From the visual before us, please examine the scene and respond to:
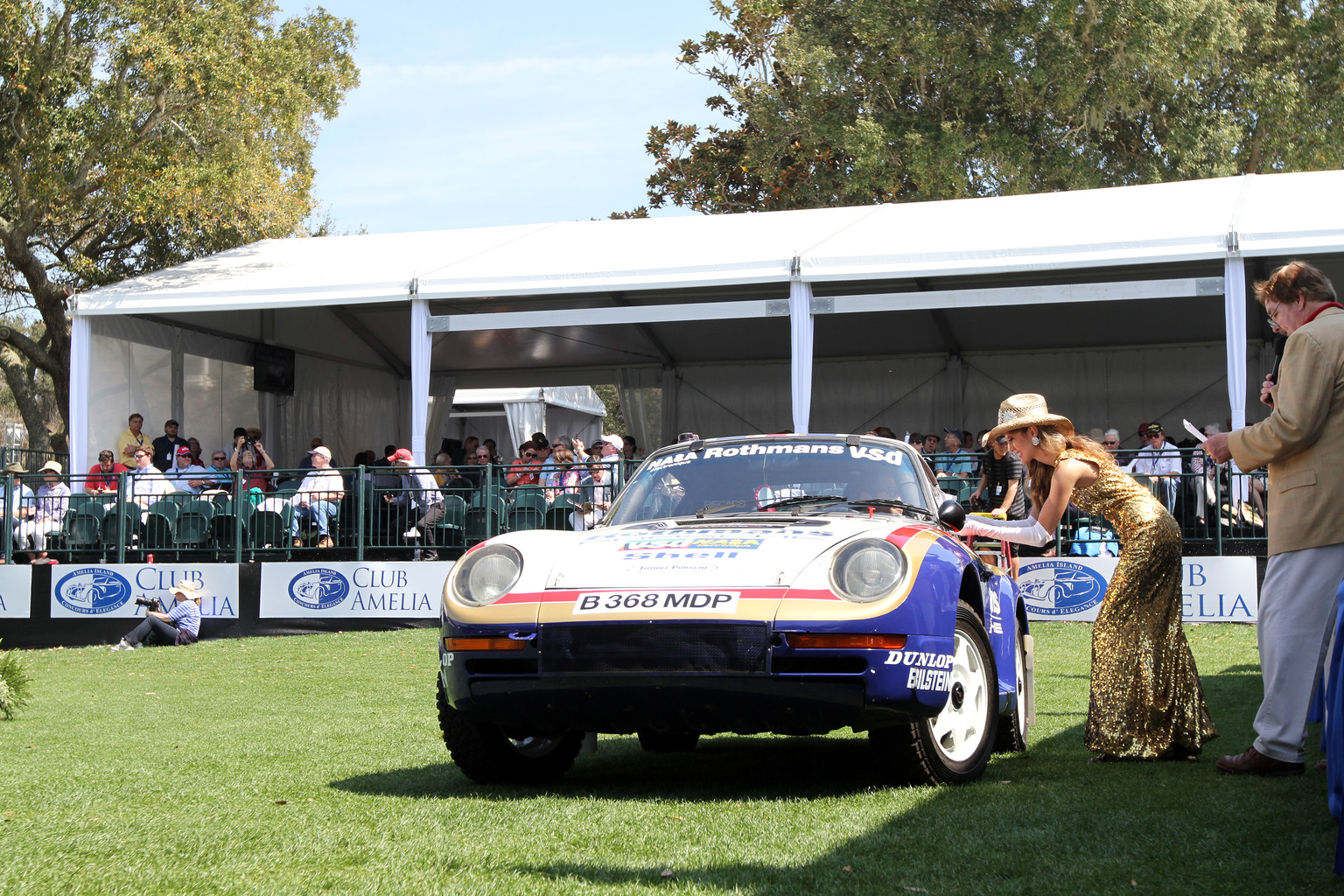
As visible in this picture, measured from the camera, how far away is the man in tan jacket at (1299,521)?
4.78m

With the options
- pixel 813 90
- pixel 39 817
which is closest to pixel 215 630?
pixel 39 817

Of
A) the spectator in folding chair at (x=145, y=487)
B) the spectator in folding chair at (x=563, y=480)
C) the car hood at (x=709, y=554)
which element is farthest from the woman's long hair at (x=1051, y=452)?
the spectator in folding chair at (x=145, y=487)

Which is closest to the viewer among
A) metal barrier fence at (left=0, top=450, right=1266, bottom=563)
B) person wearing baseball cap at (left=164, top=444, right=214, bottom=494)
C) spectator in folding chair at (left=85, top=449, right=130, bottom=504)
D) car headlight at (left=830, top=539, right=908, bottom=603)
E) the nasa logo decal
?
car headlight at (left=830, top=539, right=908, bottom=603)

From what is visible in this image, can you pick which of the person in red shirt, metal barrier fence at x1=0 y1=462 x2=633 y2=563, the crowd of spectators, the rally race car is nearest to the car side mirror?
the rally race car

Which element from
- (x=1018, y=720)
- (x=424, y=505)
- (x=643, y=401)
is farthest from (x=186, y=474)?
(x=1018, y=720)

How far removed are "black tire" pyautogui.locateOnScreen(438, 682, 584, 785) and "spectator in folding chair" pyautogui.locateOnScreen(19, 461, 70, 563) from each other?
39.6 feet

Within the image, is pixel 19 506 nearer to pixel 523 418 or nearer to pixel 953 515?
pixel 953 515

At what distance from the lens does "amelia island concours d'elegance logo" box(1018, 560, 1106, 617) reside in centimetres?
1348

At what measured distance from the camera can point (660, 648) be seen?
4.59 meters

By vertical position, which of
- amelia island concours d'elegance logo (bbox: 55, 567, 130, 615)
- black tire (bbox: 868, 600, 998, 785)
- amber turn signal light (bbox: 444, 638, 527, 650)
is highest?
amber turn signal light (bbox: 444, 638, 527, 650)

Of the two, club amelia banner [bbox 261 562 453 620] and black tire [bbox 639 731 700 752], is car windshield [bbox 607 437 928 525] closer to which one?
black tire [bbox 639 731 700 752]

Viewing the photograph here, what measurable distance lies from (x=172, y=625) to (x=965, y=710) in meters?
11.6

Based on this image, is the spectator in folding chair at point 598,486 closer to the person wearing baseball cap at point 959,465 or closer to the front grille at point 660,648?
the person wearing baseball cap at point 959,465

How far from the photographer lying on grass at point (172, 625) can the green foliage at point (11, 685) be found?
230 inches
